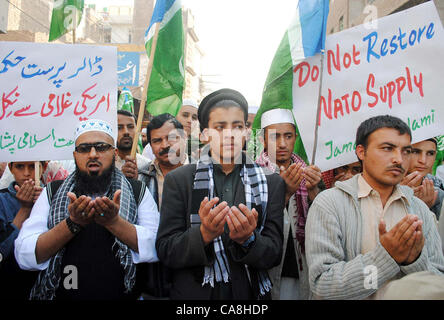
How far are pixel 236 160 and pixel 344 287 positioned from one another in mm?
965

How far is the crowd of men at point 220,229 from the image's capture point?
5.74 feet

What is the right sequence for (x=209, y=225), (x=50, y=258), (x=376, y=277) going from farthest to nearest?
1. (x=50, y=258)
2. (x=209, y=225)
3. (x=376, y=277)

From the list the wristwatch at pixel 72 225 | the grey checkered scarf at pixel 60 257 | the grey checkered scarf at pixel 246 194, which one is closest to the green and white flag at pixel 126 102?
the grey checkered scarf at pixel 60 257

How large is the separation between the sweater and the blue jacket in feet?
6.13

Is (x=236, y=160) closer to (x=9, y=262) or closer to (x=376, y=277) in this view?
(x=376, y=277)

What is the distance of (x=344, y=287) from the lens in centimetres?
167

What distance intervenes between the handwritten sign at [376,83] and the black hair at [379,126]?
667 mm

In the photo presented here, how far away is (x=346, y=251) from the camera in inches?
73.4

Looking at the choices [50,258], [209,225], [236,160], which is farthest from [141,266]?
[236,160]

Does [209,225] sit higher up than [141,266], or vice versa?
[209,225]

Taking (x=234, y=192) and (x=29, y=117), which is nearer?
(x=234, y=192)

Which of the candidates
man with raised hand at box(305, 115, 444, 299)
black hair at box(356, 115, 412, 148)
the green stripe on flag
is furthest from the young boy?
black hair at box(356, 115, 412, 148)

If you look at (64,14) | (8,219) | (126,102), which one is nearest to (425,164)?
(8,219)

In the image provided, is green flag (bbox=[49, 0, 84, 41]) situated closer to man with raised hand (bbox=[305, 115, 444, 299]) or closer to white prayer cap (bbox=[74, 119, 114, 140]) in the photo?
white prayer cap (bbox=[74, 119, 114, 140])
